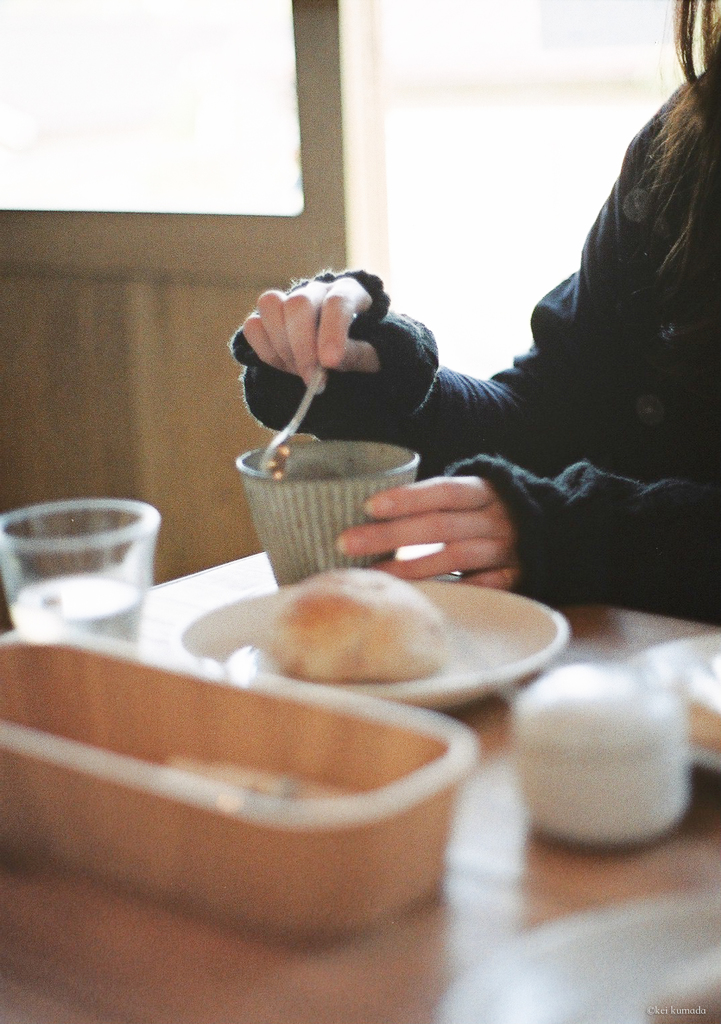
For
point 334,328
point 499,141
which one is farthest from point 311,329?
point 499,141

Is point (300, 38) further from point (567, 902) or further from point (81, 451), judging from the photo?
point (567, 902)

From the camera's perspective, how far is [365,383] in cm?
90

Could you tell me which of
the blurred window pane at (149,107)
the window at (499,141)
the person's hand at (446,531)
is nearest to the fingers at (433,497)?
the person's hand at (446,531)

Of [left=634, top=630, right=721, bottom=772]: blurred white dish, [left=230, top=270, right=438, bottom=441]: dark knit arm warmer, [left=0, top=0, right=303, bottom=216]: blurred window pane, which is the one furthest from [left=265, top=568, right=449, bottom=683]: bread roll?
[left=0, top=0, right=303, bottom=216]: blurred window pane

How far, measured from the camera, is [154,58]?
203 cm

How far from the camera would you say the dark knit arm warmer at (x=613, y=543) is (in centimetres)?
70

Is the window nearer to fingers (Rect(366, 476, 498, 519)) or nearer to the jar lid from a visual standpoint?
fingers (Rect(366, 476, 498, 519))

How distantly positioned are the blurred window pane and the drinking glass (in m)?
1.38

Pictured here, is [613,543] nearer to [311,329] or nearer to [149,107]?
[311,329]

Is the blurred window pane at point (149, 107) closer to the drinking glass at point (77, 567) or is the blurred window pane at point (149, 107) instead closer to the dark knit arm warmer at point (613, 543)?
the dark knit arm warmer at point (613, 543)

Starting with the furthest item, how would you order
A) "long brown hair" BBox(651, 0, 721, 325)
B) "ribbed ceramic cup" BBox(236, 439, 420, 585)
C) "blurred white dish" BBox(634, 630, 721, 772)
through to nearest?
"long brown hair" BBox(651, 0, 721, 325) < "ribbed ceramic cup" BBox(236, 439, 420, 585) < "blurred white dish" BBox(634, 630, 721, 772)

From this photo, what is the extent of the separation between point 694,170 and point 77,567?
0.70m

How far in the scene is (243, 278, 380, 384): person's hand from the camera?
0.76m

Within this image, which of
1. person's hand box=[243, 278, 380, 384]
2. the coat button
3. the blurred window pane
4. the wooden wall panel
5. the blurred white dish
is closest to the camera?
the blurred white dish
